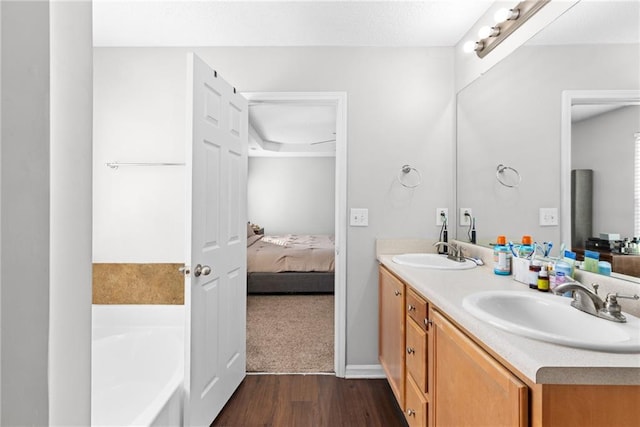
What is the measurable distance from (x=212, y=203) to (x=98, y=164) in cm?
112

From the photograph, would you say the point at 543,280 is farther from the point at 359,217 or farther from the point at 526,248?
the point at 359,217

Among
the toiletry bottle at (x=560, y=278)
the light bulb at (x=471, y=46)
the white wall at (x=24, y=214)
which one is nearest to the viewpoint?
the white wall at (x=24, y=214)

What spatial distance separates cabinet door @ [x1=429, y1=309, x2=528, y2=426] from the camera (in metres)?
0.82

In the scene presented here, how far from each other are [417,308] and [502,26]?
162 centimetres

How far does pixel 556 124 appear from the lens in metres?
1.44

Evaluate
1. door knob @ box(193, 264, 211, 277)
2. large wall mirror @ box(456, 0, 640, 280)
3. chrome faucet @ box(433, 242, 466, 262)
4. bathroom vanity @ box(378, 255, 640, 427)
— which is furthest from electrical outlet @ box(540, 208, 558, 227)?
door knob @ box(193, 264, 211, 277)

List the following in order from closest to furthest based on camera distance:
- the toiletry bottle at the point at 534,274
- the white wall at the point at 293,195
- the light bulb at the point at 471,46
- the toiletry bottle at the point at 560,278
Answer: the toiletry bottle at the point at 560,278 → the toiletry bottle at the point at 534,274 → the light bulb at the point at 471,46 → the white wall at the point at 293,195

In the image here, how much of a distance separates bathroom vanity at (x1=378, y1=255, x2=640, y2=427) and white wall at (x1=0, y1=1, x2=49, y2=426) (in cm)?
91

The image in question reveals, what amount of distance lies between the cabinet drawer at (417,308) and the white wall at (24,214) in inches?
53.1

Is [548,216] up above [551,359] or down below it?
above

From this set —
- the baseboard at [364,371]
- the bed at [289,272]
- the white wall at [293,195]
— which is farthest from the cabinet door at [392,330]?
the white wall at [293,195]

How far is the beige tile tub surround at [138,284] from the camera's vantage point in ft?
7.44

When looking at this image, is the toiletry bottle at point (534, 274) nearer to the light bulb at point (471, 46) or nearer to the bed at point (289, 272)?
the light bulb at point (471, 46)

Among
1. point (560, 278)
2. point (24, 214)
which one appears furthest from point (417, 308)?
point (24, 214)
